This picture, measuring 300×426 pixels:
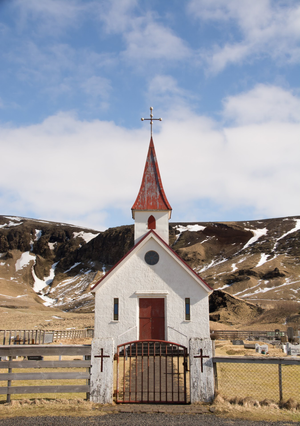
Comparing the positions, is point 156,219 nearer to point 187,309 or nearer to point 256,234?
point 187,309

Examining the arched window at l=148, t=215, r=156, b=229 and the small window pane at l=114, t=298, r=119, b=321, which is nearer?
the small window pane at l=114, t=298, r=119, b=321

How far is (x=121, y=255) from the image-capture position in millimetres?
111438

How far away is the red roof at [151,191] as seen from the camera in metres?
24.1

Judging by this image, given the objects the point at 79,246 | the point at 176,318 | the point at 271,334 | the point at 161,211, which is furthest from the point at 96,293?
the point at 79,246

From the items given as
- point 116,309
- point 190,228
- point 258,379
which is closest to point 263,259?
point 190,228

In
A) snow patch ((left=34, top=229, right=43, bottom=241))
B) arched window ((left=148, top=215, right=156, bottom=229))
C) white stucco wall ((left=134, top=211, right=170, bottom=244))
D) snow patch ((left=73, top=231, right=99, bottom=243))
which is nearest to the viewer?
white stucco wall ((left=134, top=211, right=170, bottom=244))

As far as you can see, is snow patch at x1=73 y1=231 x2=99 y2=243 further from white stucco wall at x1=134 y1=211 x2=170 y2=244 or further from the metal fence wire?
the metal fence wire

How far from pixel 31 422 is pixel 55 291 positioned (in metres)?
94.1

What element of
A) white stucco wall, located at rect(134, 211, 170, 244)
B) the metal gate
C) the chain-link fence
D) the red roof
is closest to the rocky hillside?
white stucco wall, located at rect(134, 211, 170, 244)

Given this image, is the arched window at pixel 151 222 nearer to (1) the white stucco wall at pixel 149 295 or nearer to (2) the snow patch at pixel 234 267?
(1) the white stucco wall at pixel 149 295

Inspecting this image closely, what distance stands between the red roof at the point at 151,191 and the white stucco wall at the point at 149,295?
414 centimetres

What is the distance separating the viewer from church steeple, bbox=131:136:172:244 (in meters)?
23.8

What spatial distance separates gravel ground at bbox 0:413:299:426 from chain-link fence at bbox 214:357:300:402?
1.35 meters

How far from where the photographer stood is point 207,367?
817 centimetres
